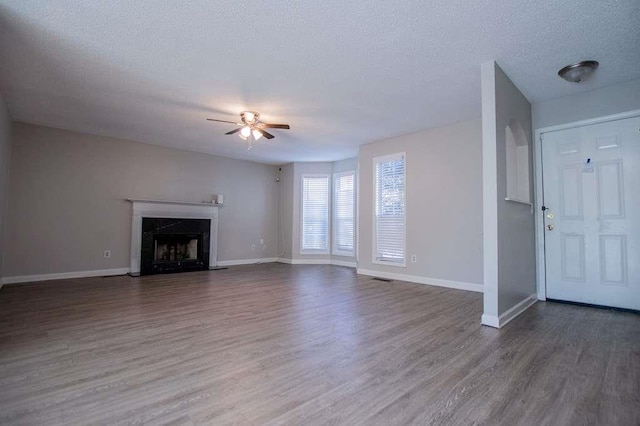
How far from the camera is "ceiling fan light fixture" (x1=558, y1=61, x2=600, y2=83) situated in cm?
304

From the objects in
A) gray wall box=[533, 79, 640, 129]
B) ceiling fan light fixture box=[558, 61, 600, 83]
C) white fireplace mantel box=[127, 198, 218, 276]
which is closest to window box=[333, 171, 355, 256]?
white fireplace mantel box=[127, 198, 218, 276]

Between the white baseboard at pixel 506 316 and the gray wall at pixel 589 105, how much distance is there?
224 cm

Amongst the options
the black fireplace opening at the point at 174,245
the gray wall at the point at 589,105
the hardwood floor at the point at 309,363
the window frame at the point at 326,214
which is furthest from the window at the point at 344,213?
the gray wall at the point at 589,105

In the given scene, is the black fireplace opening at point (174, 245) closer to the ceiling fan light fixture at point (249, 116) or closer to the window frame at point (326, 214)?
the window frame at point (326, 214)

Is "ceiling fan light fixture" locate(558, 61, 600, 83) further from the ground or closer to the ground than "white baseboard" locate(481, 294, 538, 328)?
further from the ground

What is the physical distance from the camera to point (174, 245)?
635 cm

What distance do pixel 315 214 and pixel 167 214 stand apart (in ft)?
10.6

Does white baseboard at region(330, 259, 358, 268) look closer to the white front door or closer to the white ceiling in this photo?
the white ceiling

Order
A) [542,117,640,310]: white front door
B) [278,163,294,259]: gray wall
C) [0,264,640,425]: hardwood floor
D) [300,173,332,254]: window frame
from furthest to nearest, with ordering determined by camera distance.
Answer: [278,163,294,259]: gray wall, [300,173,332,254]: window frame, [542,117,640,310]: white front door, [0,264,640,425]: hardwood floor

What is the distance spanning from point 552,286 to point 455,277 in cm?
118

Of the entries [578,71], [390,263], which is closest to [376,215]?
[390,263]

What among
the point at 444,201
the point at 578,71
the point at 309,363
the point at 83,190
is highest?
the point at 578,71

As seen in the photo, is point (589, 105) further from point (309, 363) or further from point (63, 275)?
point (63, 275)

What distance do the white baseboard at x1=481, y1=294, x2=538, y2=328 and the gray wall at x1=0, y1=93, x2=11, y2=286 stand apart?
233 inches
